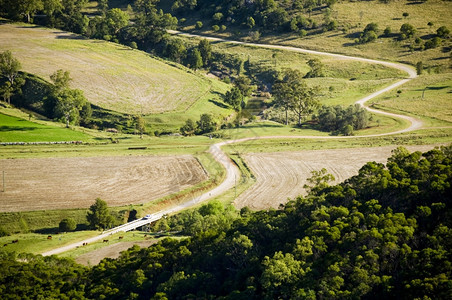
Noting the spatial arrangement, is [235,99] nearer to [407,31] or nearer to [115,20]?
[407,31]

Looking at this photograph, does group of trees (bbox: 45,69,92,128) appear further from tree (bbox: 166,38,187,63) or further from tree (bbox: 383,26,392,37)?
tree (bbox: 383,26,392,37)

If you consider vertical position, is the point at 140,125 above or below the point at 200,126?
above

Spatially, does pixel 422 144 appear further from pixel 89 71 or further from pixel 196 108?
pixel 89 71

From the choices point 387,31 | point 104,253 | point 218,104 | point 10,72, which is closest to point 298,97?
point 218,104

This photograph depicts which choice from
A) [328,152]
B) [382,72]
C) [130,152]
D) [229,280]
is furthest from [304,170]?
[382,72]

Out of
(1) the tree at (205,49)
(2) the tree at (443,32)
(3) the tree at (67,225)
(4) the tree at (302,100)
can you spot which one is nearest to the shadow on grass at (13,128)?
(3) the tree at (67,225)

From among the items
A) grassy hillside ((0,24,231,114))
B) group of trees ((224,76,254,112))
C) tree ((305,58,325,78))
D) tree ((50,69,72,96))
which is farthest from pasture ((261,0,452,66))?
tree ((50,69,72,96))
